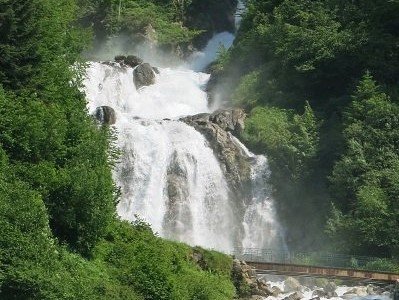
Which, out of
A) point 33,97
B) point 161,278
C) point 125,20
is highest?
point 125,20

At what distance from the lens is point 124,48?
229 feet

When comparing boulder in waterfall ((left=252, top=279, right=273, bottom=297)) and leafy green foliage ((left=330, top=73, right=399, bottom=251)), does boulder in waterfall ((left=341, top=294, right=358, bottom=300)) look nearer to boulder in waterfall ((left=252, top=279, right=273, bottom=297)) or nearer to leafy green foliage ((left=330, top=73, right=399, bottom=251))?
boulder in waterfall ((left=252, top=279, right=273, bottom=297))

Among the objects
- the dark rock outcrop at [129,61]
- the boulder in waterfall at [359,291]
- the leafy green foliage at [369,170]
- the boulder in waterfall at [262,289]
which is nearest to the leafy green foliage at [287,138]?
the leafy green foliage at [369,170]

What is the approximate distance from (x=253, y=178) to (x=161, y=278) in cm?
2021

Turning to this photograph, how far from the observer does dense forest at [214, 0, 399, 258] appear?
42219 mm

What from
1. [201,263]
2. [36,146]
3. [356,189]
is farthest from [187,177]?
[36,146]

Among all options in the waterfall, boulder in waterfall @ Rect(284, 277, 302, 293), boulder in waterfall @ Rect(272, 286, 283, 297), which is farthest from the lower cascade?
boulder in waterfall @ Rect(272, 286, 283, 297)

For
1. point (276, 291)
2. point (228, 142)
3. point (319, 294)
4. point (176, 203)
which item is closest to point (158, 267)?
point (276, 291)

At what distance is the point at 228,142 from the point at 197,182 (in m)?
4.01

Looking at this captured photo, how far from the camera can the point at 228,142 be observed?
4759cm

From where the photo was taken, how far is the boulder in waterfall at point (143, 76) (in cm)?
5738

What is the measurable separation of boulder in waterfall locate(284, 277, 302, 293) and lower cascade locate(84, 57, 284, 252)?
25.0 feet

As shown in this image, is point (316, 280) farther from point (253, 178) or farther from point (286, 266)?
point (253, 178)

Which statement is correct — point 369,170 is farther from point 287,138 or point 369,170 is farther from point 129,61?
point 129,61
